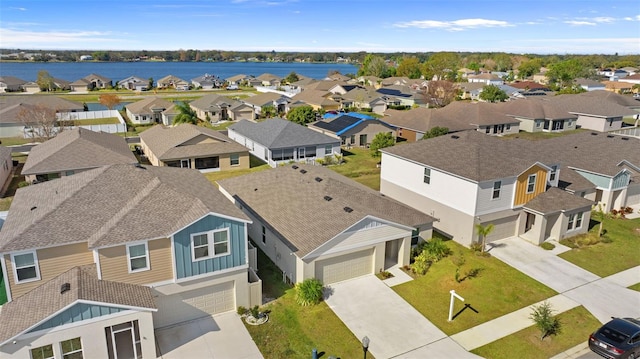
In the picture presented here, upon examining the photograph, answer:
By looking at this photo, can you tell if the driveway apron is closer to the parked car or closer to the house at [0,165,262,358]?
the house at [0,165,262,358]

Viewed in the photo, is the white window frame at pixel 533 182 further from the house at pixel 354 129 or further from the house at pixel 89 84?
the house at pixel 89 84

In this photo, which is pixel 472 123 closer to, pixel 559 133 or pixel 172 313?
pixel 559 133

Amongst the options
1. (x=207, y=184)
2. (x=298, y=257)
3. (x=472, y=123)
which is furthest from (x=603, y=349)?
(x=472, y=123)

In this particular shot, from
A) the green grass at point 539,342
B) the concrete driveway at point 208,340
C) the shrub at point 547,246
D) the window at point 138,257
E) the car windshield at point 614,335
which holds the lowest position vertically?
the green grass at point 539,342

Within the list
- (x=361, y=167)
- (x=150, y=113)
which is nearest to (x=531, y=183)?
(x=361, y=167)

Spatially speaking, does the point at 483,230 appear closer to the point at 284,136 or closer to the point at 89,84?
the point at 284,136

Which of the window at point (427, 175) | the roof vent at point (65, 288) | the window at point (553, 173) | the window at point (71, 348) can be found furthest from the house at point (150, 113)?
the window at point (71, 348)
